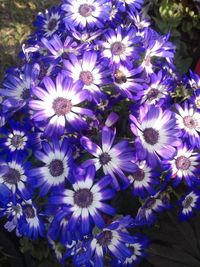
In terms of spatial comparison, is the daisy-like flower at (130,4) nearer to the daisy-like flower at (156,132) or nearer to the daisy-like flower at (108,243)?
the daisy-like flower at (156,132)

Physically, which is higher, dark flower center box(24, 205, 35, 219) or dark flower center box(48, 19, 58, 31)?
dark flower center box(48, 19, 58, 31)

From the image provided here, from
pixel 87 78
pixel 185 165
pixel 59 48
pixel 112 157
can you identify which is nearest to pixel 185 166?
pixel 185 165

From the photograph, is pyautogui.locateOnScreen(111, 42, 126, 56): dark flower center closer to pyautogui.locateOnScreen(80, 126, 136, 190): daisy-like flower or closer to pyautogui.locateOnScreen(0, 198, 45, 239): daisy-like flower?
pyautogui.locateOnScreen(80, 126, 136, 190): daisy-like flower

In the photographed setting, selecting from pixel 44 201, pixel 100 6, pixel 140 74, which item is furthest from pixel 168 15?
pixel 44 201

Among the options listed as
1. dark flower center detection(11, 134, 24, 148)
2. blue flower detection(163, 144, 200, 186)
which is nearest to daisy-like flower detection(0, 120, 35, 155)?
dark flower center detection(11, 134, 24, 148)

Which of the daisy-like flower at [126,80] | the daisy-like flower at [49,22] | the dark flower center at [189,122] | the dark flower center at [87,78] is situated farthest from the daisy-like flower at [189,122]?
the daisy-like flower at [49,22]

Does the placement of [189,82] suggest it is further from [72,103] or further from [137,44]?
[72,103]
